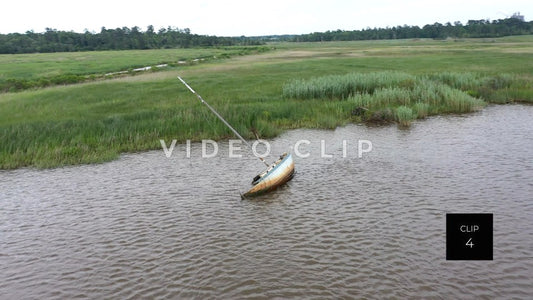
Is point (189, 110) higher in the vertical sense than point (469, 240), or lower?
higher

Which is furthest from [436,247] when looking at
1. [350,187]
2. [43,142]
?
[43,142]

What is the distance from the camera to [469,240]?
37.4 feet

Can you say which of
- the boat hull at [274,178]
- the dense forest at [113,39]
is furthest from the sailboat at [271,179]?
the dense forest at [113,39]

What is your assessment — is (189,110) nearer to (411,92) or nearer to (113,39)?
(411,92)

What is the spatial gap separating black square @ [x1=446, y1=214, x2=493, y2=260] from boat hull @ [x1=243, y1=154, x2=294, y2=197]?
6.47 meters

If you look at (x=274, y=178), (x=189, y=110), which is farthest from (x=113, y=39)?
(x=274, y=178)

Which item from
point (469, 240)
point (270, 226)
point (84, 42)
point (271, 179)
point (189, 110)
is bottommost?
point (270, 226)

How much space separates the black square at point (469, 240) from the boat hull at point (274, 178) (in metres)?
6.47

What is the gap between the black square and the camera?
11.0 m

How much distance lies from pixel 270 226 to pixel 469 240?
574 cm

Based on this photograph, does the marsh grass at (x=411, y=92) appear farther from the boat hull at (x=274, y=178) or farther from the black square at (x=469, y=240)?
the black square at (x=469, y=240)

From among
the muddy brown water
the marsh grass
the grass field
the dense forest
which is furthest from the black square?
the dense forest

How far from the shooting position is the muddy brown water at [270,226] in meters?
10.3

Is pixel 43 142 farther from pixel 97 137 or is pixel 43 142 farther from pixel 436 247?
pixel 436 247
